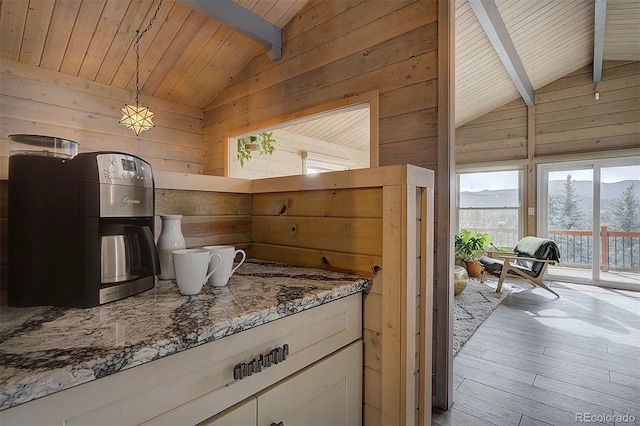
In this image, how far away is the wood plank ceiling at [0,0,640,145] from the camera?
2510 mm

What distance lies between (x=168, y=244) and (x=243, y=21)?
2.44m

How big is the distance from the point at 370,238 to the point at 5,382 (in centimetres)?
94

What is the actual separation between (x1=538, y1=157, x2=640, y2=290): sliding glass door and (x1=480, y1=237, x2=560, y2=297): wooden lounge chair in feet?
4.03

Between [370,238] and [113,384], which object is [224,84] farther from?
[113,384]

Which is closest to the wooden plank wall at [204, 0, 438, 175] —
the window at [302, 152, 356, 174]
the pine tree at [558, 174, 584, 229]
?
the window at [302, 152, 356, 174]

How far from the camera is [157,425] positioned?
0.62 m

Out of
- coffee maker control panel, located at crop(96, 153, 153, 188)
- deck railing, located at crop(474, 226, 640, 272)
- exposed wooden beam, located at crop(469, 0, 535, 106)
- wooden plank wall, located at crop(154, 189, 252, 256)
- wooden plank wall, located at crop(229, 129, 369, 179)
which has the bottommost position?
deck railing, located at crop(474, 226, 640, 272)

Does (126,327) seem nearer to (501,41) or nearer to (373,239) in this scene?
(373,239)

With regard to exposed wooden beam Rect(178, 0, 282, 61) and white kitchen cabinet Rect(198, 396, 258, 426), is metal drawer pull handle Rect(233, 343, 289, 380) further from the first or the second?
exposed wooden beam Rect(178, 0, 282, 61)

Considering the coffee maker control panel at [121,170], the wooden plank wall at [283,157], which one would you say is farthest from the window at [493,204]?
the coffee maker control panel at [121,170]

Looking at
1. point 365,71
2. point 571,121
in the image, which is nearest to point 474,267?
point 571,121

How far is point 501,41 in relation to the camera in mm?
3760

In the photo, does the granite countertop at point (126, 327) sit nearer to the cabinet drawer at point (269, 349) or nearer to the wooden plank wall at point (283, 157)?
the cabinet drawer at point (269, 349)

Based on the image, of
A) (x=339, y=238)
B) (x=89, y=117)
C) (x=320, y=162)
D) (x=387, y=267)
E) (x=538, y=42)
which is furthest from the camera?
(x=320, y=162)
